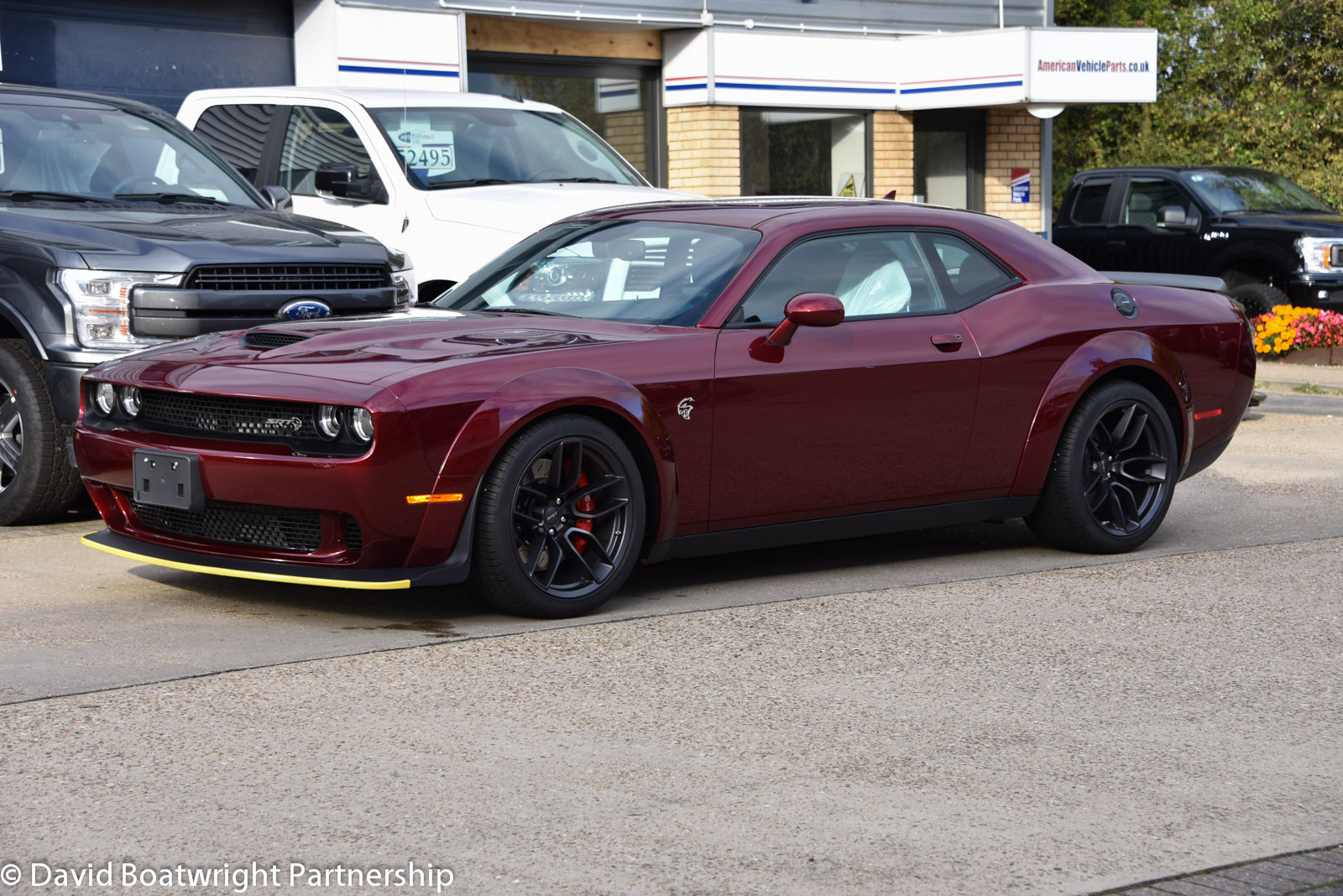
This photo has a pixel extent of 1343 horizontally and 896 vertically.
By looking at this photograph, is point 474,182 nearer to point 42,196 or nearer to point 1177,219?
point 42,196

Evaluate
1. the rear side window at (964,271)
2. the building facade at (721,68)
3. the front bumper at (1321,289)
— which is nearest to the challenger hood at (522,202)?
the rear side window at (964,271)

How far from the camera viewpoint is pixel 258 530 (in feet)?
19.3

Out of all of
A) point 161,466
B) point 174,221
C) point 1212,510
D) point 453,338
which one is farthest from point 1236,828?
point 174,221

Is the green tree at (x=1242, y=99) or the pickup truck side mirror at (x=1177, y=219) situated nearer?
the pickup truck side mirror at (x=1177, y=219)

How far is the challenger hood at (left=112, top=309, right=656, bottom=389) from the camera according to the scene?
5.82 m

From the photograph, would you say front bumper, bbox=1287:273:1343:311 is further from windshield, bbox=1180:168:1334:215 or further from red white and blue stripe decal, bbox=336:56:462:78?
red white and blue stripe decal, bbox=336:56:462:78

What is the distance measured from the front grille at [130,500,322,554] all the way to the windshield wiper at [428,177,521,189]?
4.83m

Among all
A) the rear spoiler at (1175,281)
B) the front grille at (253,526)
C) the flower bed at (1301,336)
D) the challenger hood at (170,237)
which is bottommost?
the flower bed at (1301,336)

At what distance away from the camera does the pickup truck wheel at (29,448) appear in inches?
304

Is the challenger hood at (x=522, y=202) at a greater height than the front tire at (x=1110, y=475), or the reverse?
the challenger hood at (x=522, y=202)

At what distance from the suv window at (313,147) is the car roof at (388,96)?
5.6 inches

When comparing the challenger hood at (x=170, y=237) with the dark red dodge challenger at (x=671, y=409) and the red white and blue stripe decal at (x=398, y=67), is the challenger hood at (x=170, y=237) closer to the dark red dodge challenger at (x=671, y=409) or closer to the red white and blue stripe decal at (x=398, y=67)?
the dark red dodge challenger at (x=671, y=409)

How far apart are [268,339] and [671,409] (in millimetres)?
1422

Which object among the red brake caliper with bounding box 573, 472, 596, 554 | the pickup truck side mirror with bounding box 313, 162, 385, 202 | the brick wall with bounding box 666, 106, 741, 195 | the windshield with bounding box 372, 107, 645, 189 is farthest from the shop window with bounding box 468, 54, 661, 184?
the red brake caliper with bounding box 573, 472, 596, 554
